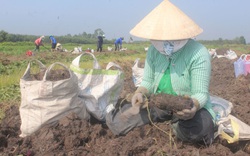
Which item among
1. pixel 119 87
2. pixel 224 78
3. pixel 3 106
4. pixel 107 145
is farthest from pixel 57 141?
pixel 224 78

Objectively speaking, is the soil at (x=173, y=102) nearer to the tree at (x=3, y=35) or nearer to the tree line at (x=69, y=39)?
the tree line at (x=69, y=39)

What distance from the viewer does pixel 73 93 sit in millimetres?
3383

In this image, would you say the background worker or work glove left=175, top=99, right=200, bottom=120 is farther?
the background worker

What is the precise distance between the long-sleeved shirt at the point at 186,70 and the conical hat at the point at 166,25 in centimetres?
19

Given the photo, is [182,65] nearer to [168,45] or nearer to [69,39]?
[168,45]

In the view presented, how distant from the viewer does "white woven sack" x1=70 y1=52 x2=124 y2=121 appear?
3.65 metres

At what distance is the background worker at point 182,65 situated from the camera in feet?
9.86

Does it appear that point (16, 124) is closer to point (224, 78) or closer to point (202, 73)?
point (202, 73)

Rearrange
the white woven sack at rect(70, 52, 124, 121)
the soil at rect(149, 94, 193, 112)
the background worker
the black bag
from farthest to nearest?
1. the white woven sack at rect(70, 52, 124, 121)
2. the black bag
3. the background worker
4. the soil at rect(149, 94, 193, 112)

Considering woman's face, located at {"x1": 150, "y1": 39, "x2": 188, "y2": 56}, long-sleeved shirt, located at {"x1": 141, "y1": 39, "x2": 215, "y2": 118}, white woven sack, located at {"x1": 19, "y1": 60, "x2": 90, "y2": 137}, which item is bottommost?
white woven sack, located at {"x1": 19, "y1": 60, "x2": 90, "y2": 137}

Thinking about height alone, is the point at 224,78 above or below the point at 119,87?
below

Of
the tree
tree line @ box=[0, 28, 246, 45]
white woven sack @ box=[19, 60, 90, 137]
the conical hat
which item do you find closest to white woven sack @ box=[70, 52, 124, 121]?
white woven sack @ box=[19, 60, 90, 137]

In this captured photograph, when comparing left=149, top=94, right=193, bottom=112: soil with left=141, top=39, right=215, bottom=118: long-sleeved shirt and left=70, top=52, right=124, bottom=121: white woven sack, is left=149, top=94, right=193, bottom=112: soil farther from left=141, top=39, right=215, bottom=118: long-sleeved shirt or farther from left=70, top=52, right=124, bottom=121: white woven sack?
left=70, top=52, right=124, bottom=121: white woven sack

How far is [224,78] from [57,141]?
7085 mm
